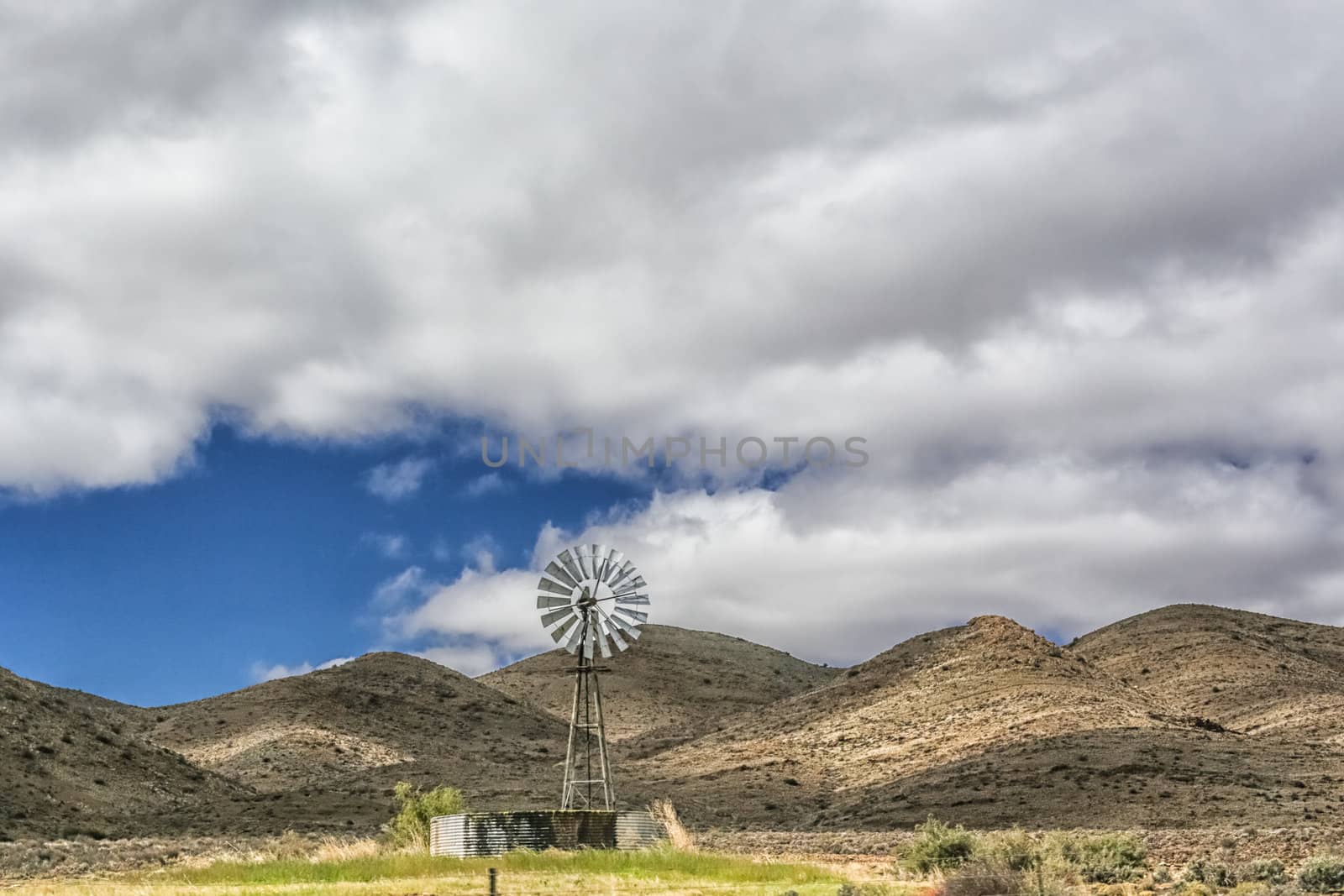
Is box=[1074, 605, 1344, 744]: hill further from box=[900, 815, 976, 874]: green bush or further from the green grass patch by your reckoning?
the green grass patch

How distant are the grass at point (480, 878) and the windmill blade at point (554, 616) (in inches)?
347

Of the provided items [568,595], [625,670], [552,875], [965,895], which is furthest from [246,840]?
[625,670]

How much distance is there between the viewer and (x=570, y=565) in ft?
107

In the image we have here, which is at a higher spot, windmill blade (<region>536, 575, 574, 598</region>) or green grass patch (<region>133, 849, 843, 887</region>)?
windmill blade (<region>536, 575, 574, 598</region>)

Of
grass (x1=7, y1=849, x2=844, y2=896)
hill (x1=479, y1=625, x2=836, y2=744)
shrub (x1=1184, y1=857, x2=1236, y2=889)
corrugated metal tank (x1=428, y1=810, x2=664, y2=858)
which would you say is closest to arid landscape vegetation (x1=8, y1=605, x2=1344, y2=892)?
hill (x1=479, y1=625, x2=836, y2=744)

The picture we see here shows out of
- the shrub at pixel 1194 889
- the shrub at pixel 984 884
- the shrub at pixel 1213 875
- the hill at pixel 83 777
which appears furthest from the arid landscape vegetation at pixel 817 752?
the shrub at pixel 984 884

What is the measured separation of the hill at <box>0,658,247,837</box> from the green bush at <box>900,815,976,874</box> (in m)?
31.4

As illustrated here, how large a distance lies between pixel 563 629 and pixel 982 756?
102 ft

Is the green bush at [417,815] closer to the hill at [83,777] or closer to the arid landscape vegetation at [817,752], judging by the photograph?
the arid landscape vegetation at [817,752]

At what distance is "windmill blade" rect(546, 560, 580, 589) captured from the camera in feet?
107

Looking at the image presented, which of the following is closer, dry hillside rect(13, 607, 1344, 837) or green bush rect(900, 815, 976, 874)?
green bush rect(900, 815, 976, 874)

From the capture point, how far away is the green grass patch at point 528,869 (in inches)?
860

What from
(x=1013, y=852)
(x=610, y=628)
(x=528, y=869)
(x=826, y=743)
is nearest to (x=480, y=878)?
(x=528, y=869)

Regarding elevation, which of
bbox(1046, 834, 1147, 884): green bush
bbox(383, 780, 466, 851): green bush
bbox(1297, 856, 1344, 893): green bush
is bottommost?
bbox(1297, 856, 1344, 893): green bush
